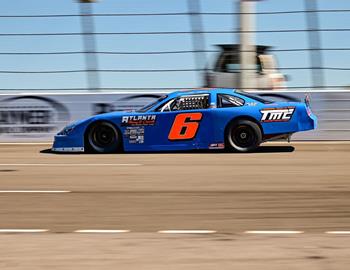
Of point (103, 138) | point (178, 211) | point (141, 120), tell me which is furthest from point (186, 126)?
point (178, 211)

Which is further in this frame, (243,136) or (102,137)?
(102,137)

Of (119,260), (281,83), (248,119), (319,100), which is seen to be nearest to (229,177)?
(248,119)

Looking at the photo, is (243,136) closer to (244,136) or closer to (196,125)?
(244,136)

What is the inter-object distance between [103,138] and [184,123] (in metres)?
1.63

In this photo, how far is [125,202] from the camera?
7105 mm

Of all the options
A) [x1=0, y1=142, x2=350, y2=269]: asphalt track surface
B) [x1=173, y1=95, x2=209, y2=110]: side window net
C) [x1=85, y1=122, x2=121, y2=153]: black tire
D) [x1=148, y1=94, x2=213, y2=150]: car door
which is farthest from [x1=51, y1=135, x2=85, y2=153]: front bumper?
[x1=173, y1=95, x2=209, y2=110]: side window net

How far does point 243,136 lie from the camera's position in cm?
1207

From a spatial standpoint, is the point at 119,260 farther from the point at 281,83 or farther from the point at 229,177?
the point at 281,83

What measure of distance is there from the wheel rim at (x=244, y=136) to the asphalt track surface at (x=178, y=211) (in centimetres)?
53

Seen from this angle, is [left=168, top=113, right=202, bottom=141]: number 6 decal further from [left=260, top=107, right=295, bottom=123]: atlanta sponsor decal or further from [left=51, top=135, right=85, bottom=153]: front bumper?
[left=51, top=135, right=85, bottom=153]: front bumper

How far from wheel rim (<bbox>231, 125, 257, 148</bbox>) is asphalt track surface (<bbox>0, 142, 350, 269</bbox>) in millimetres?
532

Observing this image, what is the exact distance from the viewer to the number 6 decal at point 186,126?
12.0 metres

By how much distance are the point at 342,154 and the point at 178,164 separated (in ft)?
11.0

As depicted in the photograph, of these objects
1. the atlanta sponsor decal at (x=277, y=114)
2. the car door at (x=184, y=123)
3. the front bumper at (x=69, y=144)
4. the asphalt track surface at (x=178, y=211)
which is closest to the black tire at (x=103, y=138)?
the front bumper at (x=69, y=144)
